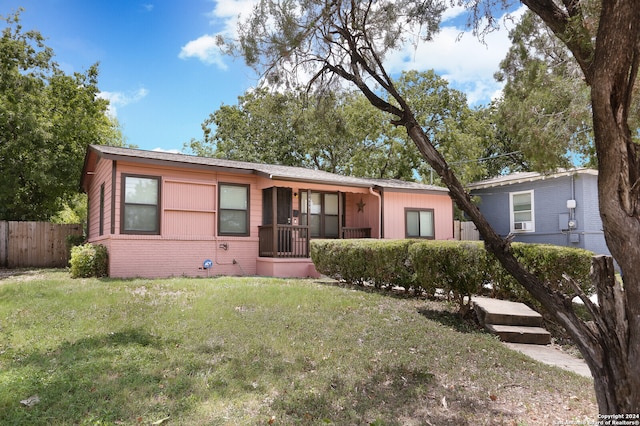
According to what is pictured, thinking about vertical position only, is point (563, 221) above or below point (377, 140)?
below

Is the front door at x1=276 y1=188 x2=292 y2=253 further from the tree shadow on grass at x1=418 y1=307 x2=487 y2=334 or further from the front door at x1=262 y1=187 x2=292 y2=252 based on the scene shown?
the tree shadow on grass at x1=418 y1=307 x2=487 y2=334

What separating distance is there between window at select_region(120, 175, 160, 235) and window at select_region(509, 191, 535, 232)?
13383 millimetres

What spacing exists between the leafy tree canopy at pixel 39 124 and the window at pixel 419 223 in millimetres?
13216

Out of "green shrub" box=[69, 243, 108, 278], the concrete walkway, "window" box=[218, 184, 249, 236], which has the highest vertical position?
"window" box=[218, 184, 249, 236]

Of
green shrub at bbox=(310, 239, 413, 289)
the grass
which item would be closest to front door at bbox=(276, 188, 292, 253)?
green shrub at bbox=(310, 239, 413, 289)

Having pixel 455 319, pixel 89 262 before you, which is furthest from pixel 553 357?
pixel 89 262

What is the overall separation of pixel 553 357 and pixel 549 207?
38.4ft

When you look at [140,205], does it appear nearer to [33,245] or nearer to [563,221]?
[33,245]

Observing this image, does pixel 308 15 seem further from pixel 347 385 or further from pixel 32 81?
pixel 32 81

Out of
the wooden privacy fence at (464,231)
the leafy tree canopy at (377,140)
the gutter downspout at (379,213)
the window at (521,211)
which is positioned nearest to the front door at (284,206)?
the gutter downspout at (379,213)

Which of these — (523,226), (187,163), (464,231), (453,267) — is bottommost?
(453,267)

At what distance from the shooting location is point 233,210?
12.4 m

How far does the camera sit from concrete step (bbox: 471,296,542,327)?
596 cm

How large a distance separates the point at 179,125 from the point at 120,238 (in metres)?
18.9
